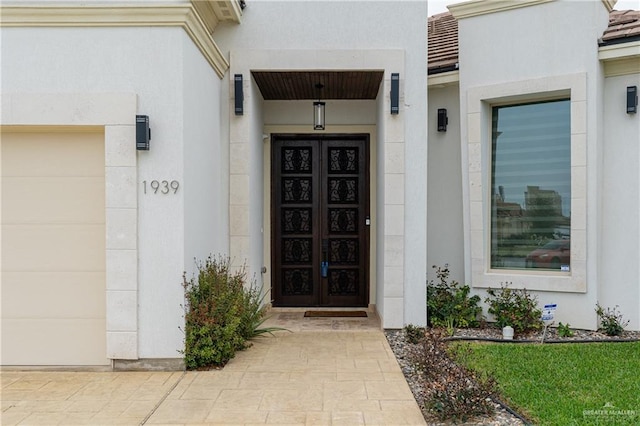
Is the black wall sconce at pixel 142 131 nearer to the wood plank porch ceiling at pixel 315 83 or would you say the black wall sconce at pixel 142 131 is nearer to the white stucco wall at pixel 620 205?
the wood plank porch ceiling at pixel 315 83

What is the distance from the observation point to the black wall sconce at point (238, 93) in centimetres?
692

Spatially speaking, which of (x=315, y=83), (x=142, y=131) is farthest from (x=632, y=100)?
(x=142, y=131)

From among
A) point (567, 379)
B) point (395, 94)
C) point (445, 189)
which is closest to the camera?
point (567, 379)

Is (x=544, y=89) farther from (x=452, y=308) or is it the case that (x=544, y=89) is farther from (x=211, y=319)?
(x=211, y=319)

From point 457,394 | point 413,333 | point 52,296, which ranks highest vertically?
point 52,296

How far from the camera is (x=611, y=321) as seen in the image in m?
6.40

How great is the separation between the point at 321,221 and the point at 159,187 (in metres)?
3.87

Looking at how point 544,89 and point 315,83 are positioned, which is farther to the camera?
point 315,83

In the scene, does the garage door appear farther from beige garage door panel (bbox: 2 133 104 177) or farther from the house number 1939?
the house number 1939

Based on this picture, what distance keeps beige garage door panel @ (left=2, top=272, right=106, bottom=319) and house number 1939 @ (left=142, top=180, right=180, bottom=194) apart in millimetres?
1101

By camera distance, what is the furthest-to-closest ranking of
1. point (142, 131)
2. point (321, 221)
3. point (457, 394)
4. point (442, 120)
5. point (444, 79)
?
point (321, 221) → point (442, 120) → point (444, 79) → point (142, 131) → point (457, 394)

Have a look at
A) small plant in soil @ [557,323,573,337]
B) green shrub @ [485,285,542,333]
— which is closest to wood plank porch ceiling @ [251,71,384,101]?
green shrub @ [485,285,542,333]

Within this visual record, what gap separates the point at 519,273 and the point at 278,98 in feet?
16.0

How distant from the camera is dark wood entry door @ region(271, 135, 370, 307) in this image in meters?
8.56
